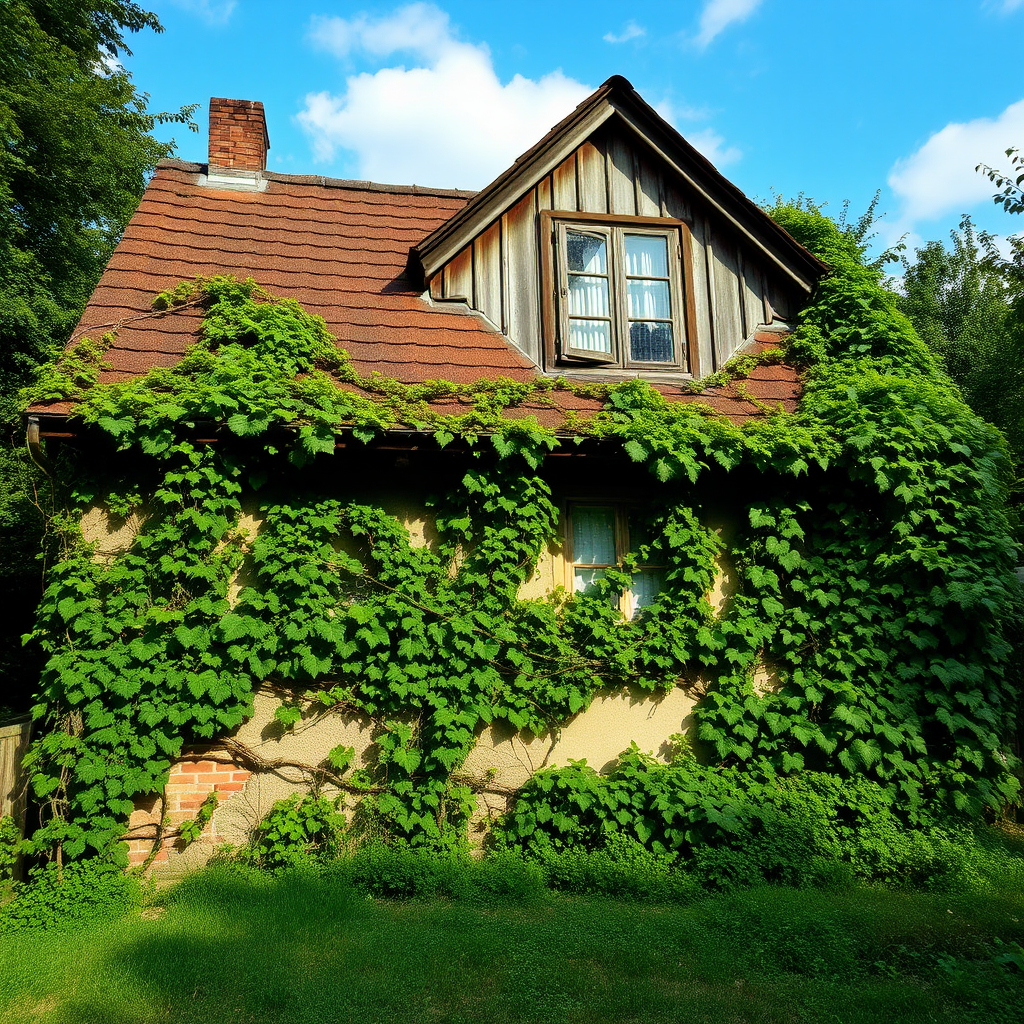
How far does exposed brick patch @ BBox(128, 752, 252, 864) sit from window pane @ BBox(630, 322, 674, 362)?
5727 millimetres

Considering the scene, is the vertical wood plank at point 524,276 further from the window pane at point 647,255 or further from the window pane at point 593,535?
the window pane at point 593,535

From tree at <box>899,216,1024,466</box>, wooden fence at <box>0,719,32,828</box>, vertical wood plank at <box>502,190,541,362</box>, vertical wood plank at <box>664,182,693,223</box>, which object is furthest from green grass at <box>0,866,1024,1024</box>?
tree at <box>899,216,1024,466</box>

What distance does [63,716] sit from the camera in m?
5.80

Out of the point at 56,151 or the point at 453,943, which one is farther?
the point at 56,151

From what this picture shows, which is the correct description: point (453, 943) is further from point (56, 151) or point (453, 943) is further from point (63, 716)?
point (56, 151)

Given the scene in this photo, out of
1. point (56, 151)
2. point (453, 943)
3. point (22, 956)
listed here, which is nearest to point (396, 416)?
point (453, 943)

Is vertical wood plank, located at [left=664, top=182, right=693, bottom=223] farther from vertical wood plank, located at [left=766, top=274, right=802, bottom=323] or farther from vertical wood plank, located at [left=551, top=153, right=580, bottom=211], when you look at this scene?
vertical wood plank, located at [left=766, top=274, right=802, bottom=323]

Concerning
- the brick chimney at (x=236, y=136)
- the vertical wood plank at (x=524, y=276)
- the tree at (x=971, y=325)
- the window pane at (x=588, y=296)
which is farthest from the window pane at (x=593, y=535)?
the tree at (x=971, y=325)

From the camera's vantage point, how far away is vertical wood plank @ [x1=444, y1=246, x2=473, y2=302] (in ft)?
26.8

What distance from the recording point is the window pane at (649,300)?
8195mm

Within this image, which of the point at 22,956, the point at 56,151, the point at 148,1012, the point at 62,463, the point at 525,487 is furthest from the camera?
the point at 56,151

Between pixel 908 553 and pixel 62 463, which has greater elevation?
pixel 62 463

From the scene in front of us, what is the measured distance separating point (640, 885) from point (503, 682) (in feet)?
6.35

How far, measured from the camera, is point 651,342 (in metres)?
8.12
